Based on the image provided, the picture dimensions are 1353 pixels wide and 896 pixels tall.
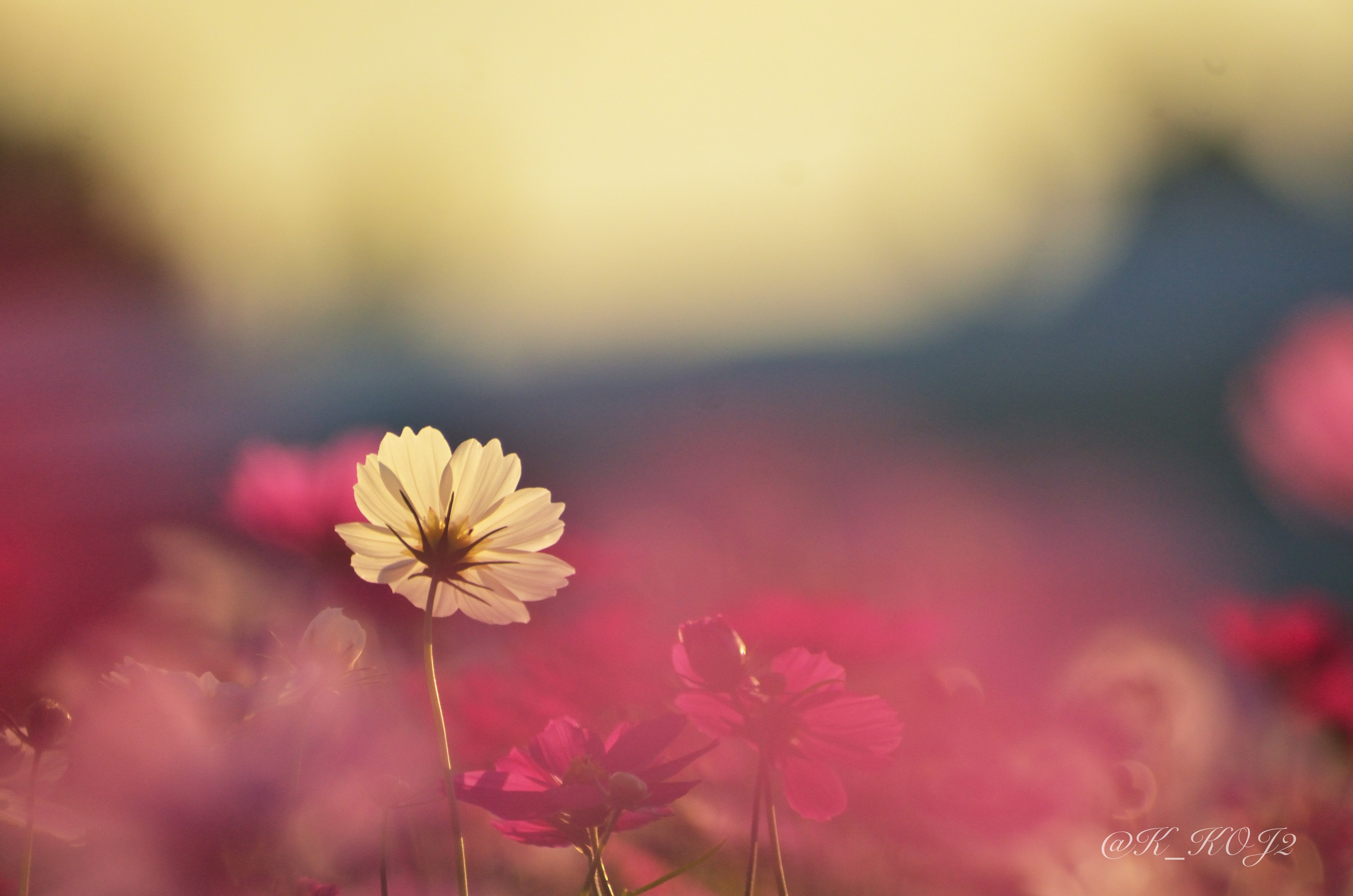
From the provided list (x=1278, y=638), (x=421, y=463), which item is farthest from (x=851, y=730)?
(x=1278, y=638)

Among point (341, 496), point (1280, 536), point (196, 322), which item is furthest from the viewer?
point (196, 322)

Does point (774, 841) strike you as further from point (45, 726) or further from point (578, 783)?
point (45, 726)

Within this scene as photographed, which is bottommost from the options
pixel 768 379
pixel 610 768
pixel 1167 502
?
pixel 610 768

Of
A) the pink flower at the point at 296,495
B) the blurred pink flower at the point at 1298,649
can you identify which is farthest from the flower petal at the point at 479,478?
the blurred pink flower at the point at 1298,649

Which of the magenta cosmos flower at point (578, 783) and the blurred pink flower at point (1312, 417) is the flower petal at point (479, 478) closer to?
the magenta cosmos flower at point (578, 783)

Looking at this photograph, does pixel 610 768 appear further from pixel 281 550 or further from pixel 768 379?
pixel 768 379

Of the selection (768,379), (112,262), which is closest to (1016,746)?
(768,379)
